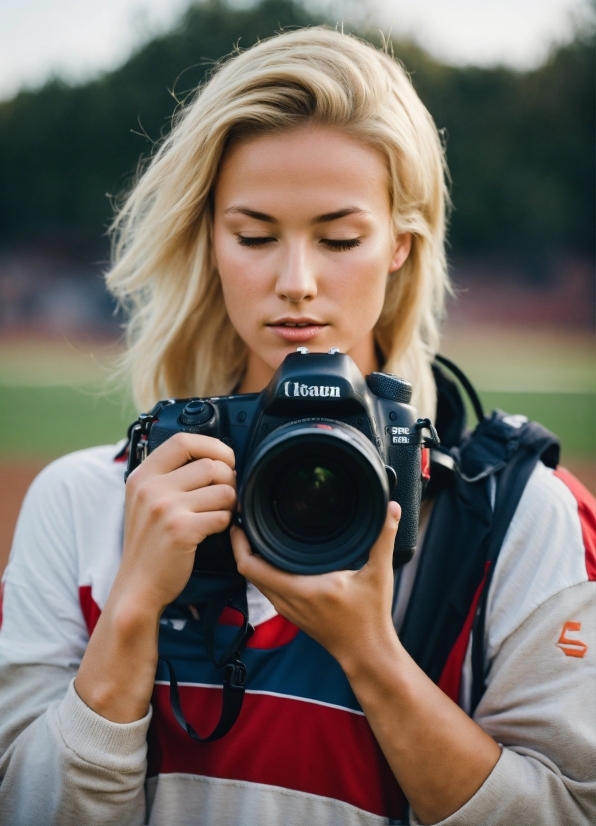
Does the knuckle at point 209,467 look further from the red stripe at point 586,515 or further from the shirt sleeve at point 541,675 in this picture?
the red stripe at point 586,515

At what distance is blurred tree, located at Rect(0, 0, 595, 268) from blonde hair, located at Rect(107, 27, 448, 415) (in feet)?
74.5

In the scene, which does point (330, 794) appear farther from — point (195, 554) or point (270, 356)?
point (270, 356)

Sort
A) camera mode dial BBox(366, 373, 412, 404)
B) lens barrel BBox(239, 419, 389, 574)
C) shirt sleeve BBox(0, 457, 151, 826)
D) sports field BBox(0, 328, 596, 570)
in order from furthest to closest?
sports field BBox(0, 328, 596, 570) → camera mode dial BBox(366, 373, 412, 404) → shirt sleeve BBox(0, 457, 151, 826) → lens barrel BBox(239, 419, 389, 574)

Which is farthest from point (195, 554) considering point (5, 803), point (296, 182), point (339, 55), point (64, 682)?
point (339, 55)

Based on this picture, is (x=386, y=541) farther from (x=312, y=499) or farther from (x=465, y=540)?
(x=465, y=540)

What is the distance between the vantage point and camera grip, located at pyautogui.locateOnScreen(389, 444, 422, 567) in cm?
133

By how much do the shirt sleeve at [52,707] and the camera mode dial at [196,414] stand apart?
1.06ft

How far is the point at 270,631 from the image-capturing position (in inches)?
56.5

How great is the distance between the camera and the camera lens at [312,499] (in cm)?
125

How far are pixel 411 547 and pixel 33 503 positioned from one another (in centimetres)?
69

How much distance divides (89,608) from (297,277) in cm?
65

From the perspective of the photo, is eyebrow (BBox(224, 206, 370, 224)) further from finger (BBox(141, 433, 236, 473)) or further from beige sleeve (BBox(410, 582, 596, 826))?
beige sleeve (BBox(410, 582, 596, 826))

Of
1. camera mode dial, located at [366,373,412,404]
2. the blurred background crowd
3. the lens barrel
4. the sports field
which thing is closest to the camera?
the lens barrel

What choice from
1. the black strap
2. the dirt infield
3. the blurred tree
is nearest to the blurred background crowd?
the blurred tree
